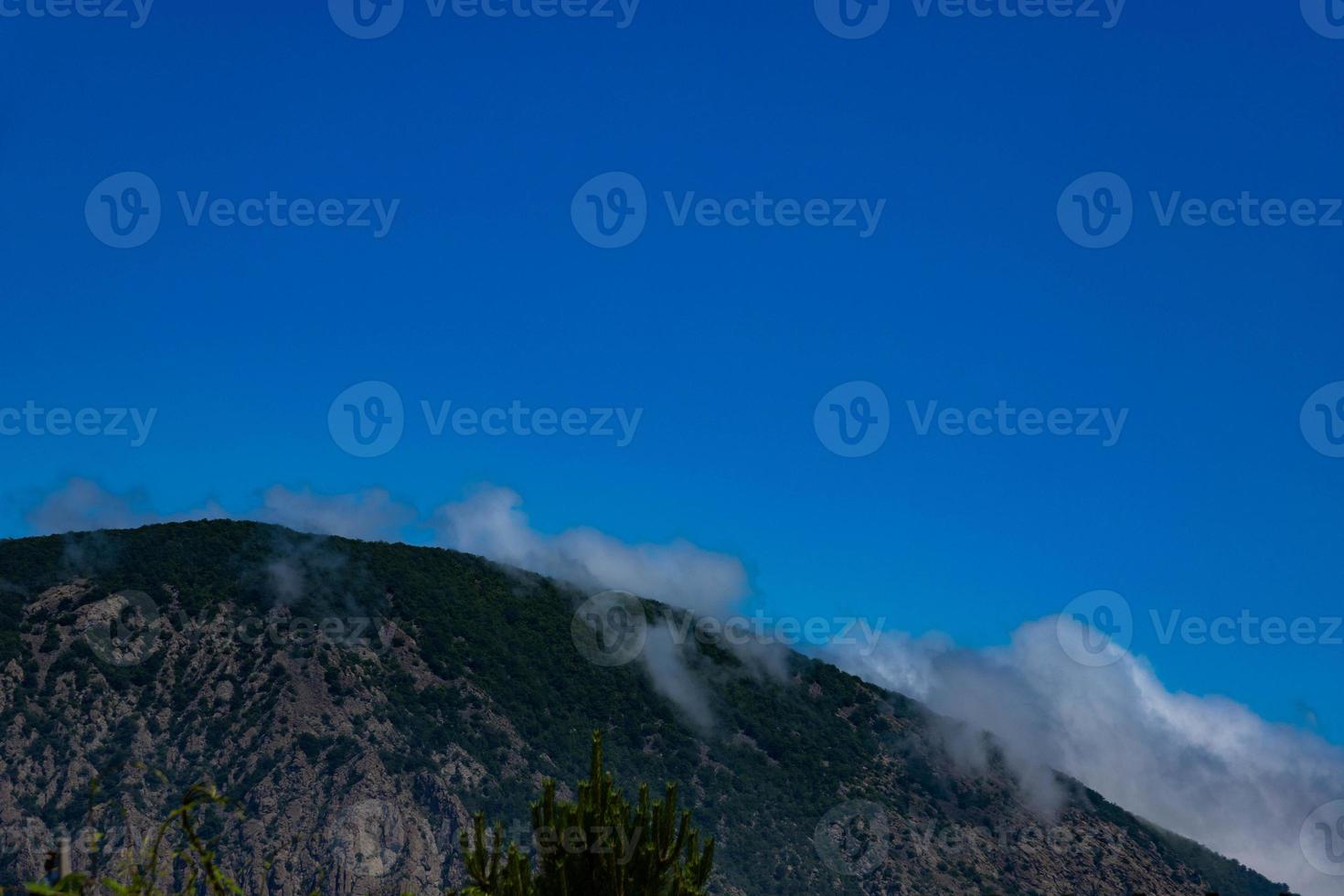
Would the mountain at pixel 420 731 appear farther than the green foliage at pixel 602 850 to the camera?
Yes

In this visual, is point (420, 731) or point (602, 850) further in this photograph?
point (420, 731)

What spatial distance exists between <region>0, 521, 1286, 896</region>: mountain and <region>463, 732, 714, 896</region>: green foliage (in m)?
82.5

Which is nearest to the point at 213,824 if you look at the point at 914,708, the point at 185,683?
the point at 185,683

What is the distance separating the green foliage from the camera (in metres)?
15.2

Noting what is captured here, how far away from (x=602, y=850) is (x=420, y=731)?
391 ft

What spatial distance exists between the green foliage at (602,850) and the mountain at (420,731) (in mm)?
82477

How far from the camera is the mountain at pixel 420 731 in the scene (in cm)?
11225

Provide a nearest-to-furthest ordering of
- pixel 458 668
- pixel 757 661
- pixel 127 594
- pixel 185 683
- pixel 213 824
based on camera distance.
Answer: pixel 213 824 < pixel 185 683 < pixel 127 594 < pixel 458 668 < pixel 757 661

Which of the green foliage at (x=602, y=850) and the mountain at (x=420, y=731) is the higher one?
the mountain at (x=420, y=731)

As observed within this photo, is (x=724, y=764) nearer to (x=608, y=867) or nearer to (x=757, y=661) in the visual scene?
(x=757, y=661)

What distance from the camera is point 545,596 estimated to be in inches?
6811

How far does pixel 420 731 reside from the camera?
129750 mm

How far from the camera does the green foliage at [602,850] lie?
15211 millimetres

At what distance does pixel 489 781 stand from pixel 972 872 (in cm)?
5099
